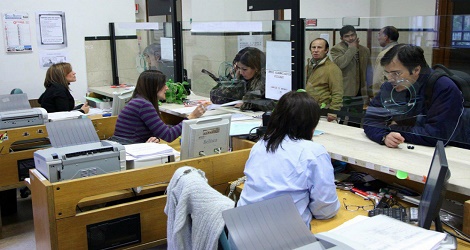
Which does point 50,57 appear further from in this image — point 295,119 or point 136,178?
point 295,119

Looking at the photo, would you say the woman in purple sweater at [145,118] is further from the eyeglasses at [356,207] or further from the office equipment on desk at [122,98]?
the eyeglasses at [356,207]

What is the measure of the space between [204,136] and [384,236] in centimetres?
132

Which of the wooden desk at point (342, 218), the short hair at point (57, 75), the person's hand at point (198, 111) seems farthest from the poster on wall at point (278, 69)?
the short hair at point (57, 75)

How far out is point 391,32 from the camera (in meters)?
2.94

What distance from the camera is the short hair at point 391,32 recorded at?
2.86 meters

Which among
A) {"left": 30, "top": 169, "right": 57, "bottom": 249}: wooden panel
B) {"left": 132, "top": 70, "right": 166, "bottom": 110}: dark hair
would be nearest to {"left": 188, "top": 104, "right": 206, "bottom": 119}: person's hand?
{"left": 132, "top": 70, "right": 166, "bottom": 110}: dark hair

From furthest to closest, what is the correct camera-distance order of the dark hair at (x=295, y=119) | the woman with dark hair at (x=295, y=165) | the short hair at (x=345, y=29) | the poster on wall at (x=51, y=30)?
the poster on wall at (x=51, y=30) < the short hair at (x=345, y=29) < the dark hair at (x=295, y=119) < the woman with dark hair at (x=295, y=165)

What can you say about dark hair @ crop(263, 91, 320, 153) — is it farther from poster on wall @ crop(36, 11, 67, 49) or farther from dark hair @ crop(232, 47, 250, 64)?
poster on wall @ crop(36, 11, 67, 49)

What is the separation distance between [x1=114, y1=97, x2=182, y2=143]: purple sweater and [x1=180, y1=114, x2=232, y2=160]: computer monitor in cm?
61

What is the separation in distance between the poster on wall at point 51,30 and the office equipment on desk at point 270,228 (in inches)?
177

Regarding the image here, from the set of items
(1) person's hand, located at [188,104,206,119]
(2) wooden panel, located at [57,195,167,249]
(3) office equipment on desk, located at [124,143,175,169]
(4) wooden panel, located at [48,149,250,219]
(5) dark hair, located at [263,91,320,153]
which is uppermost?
(5) dark hair, located at [263,91,320,153]

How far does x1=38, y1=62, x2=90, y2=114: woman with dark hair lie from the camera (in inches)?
183

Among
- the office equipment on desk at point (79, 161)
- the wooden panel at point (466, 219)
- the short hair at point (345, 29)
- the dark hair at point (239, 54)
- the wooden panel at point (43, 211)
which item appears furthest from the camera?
the dark hair at point (239, 54)

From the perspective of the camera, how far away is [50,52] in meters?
5.49
